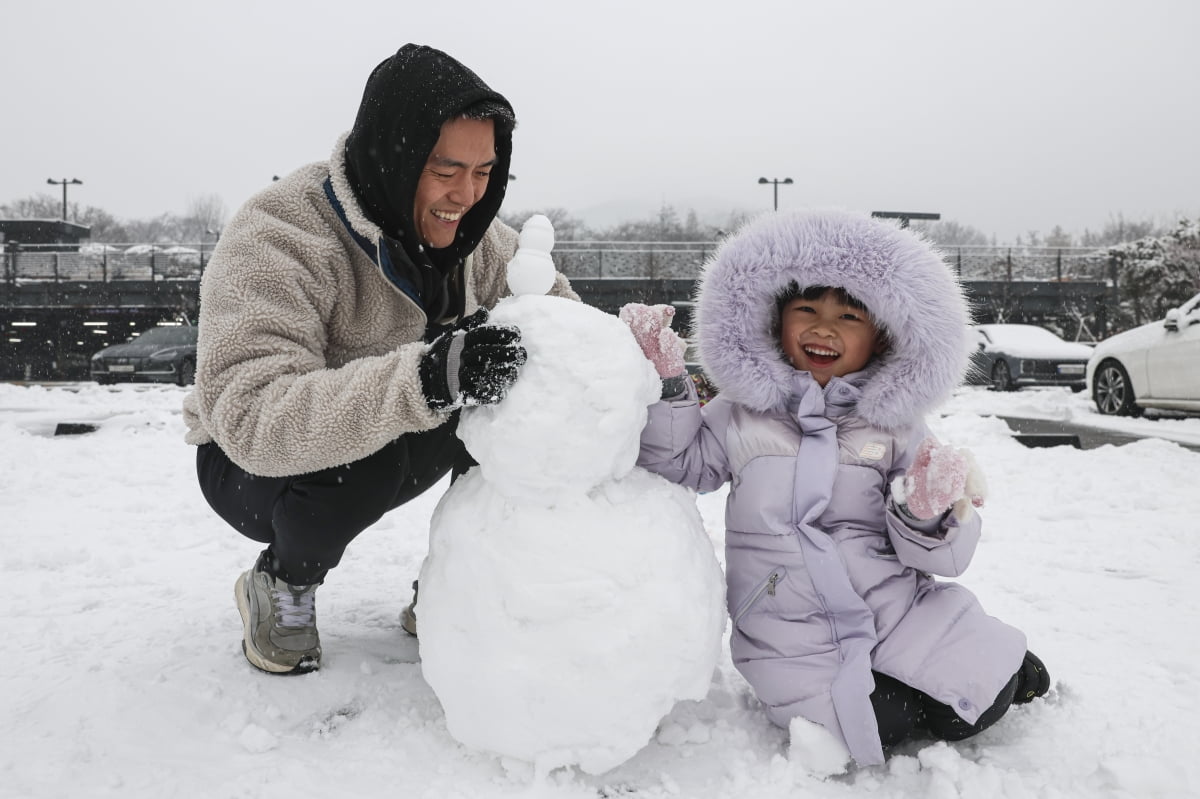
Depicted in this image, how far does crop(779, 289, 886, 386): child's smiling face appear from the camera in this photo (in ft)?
6.88

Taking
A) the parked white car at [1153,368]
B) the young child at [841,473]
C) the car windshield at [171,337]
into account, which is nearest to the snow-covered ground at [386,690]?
the young child at [841,473]

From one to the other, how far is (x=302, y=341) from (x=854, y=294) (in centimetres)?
139

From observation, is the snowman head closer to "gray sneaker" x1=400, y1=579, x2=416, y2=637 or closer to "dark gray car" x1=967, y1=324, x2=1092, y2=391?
"gray sneaker" x1=400, y1=579, x2=416, y2=637

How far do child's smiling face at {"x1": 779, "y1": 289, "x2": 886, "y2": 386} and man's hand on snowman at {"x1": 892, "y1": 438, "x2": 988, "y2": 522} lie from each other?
39 cm

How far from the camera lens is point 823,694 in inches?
68.4

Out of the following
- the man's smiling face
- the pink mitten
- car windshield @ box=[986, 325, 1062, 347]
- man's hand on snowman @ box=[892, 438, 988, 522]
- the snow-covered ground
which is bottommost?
the snow-covered ground

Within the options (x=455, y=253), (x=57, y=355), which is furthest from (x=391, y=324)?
(x=57, y=355)

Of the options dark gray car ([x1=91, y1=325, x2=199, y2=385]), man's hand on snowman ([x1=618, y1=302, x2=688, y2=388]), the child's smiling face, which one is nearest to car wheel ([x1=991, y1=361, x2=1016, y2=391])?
the child's smiling face

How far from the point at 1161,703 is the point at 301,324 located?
2283 millimetres

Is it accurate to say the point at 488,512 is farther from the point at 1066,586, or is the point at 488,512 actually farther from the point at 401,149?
the point at 1066,586

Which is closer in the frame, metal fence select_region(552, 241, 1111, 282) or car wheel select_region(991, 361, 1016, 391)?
car wheel select_region(991, 361, 1016, 391)

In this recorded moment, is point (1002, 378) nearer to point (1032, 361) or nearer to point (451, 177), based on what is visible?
point (1032, 361)

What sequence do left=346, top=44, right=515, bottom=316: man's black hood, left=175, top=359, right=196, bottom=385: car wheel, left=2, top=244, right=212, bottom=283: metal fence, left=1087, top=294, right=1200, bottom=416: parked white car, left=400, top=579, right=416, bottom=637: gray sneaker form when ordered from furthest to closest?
left=2, top=244, right=212, bottom=283: metal fence → left=175, top=359, right=196, bottom=385: car wheel → left=1087, top=294, right=1200, bottom=416: parked white car → left=400, top=579, right=416, bottom=637: gray sneaker → left=346, top=44, right=515, bottom=316: man's black hood

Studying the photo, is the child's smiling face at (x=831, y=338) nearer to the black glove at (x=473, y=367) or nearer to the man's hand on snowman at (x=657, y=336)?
the man's hand on snowman at (x=657, y=336)
